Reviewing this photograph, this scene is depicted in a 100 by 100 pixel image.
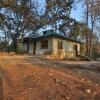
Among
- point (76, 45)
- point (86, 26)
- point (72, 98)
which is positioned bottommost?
point (72, 98)

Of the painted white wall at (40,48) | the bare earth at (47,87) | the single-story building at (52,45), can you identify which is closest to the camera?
the bare earth at (47,87)

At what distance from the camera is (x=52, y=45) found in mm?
34844

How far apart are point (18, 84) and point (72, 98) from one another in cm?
231

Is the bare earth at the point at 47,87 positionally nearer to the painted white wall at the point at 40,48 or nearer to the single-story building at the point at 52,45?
the single-story building at the point at 52,45

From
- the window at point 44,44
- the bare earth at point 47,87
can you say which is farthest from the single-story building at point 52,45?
the bare earth at point 47,87

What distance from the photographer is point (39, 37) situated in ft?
119

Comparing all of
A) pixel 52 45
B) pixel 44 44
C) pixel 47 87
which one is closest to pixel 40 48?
pixel 44 44

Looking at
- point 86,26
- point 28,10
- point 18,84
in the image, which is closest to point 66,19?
point 86,26

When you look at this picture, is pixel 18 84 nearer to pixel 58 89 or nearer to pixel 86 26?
pixel 58 89

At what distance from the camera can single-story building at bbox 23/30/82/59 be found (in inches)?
1368

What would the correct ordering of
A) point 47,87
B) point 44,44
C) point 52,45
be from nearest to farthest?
point 47,87, point 52,45, point 44,44

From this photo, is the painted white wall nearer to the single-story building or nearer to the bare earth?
the single-story building

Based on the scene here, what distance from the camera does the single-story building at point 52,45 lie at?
114 ft

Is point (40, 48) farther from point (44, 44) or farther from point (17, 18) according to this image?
point (17, 18)
